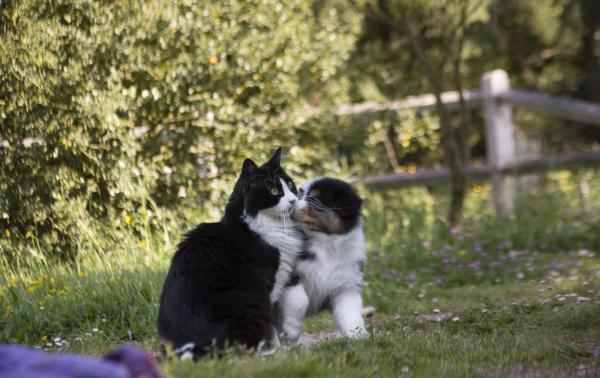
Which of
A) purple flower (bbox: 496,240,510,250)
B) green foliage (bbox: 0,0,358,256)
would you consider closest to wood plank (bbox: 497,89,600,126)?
purple flower (bbox: 496,240,510,250)

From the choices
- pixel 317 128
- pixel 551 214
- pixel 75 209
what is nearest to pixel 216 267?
pixel 75 209

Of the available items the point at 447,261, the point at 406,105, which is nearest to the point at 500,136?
the point at 406,105

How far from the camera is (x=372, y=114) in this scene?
33.6 feet

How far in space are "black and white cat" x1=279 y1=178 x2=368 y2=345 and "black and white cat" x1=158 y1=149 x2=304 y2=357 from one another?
0.14m

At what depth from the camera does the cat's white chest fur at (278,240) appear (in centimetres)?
426

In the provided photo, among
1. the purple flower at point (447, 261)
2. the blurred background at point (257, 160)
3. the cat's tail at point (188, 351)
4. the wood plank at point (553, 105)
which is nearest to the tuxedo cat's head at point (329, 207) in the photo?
the blurred background at point (257, 160)

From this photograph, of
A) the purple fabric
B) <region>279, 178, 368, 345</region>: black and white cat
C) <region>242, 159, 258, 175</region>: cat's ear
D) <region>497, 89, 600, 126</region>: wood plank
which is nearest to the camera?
the purple fabric

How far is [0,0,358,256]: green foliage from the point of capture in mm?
6188

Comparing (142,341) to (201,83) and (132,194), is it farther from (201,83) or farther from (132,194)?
(201,83)

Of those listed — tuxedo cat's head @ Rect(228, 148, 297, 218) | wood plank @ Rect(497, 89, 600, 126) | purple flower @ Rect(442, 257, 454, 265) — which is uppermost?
wood plank @ Rect(497, 89, 600, 126)

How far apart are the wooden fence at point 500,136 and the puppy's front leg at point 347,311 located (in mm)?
5131

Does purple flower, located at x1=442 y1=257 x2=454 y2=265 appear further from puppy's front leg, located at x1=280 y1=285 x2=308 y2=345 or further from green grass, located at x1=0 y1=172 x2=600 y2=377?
puppy's front leg, located at x1=280 y1=285 x2=308 y2=345

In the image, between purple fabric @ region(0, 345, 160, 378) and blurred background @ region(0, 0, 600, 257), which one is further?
blurred background @ region(0, 0, 600, 257)

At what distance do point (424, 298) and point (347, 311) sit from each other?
2.15 meters
